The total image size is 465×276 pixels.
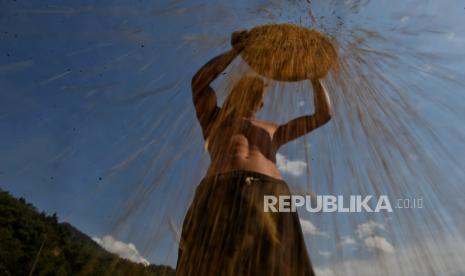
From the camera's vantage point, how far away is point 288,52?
346cm

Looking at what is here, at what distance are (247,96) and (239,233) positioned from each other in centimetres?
131

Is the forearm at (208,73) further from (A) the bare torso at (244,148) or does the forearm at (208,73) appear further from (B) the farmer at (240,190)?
(A) the bare torso at (244,148)

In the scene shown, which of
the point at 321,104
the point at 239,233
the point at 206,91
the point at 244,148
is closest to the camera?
the point at 239,233

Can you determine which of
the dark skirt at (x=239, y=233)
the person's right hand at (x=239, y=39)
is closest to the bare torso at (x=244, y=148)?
the dark skirt at (x=239, y=233)

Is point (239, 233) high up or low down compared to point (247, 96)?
down

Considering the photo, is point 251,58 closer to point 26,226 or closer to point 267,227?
point 267,227

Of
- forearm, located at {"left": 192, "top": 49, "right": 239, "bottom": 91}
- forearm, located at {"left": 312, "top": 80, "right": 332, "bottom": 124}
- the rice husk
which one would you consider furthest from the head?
forearm, located at {"left": 312, "top": 80, "right": 332, "bottom": 124}

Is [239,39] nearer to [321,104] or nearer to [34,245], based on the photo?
[321,104]

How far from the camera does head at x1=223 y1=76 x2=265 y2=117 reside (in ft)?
11.6

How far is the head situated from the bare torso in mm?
131

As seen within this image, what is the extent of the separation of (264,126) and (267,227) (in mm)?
1027

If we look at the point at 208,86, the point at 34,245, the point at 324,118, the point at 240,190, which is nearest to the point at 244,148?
the point at 240,190

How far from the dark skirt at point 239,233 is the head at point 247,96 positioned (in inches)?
30.1

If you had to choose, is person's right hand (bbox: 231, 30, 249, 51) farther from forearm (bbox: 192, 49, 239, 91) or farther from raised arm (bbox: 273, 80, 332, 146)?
raised arm (bbox: 273, 80, 332, 146)
